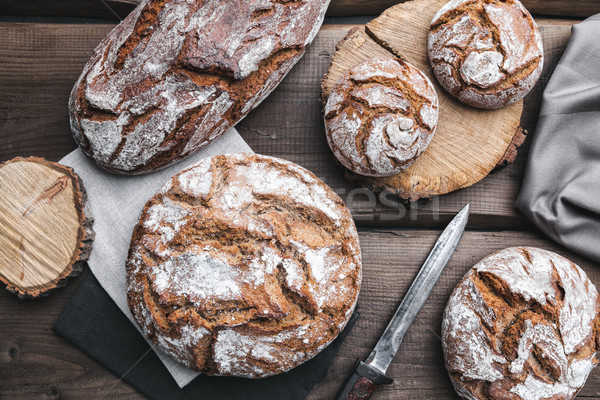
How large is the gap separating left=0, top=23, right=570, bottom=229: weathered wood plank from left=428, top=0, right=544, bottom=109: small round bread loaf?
38 centimetres

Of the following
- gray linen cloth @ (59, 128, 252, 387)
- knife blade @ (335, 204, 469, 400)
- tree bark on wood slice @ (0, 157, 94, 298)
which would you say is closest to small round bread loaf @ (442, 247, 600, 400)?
knife blade @ (335, 204, 469, 400)

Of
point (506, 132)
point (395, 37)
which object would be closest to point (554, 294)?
point (506, 132)

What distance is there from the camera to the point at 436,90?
2064 millimetres

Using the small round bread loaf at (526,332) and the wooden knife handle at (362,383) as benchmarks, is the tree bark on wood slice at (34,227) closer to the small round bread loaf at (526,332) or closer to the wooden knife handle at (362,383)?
the wooden knife handle at (362,383)

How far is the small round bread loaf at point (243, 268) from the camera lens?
1.71 m

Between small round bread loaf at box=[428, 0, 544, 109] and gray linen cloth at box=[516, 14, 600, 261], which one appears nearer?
small round bread loaf at box=[428, 0, 544, 109]

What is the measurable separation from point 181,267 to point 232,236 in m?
0.25

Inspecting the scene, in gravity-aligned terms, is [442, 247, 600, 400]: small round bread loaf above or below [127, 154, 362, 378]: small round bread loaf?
below

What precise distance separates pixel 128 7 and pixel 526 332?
2.55 metres

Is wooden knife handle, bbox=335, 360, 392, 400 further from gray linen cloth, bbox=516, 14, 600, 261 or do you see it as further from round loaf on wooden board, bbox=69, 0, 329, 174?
round loaf on wooden board, bbox=69, 0, 329, 174

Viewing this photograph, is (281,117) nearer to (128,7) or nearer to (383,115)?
(383,115)

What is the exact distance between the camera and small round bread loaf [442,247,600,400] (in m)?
1.76

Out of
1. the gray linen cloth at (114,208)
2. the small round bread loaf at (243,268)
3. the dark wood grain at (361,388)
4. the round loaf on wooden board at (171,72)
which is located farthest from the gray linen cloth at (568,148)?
the gray linen cloth at (114,208)

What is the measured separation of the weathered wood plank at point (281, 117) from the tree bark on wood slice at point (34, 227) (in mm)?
255
